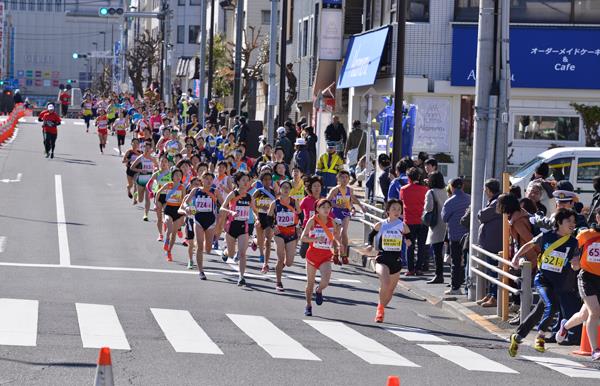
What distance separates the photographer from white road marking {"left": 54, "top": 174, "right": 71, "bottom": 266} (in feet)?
72.5

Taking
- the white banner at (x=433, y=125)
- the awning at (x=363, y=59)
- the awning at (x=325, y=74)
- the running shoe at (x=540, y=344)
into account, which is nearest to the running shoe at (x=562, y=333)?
the running shoe at (x=540, y=344)

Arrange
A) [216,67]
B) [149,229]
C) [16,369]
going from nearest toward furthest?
[16,369]
[149,229]
[216,67]

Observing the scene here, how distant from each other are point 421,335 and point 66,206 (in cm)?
1772

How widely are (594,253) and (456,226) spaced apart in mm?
5489

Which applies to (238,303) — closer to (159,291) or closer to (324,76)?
(159,291)

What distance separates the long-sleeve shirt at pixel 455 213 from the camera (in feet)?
62.1

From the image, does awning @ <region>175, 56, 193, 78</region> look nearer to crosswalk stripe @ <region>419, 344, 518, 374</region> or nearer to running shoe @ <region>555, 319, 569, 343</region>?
running shoe @ <region>555, 319, 569, 343</region>

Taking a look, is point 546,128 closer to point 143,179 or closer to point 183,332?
point 143,179

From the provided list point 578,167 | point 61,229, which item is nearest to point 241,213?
point 61,229

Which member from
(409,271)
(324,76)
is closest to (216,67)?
(324,76)

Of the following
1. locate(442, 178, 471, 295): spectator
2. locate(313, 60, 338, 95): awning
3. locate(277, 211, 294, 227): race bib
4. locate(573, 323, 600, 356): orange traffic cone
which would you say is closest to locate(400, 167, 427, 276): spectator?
locate(442, 178, 471, 295): spectator

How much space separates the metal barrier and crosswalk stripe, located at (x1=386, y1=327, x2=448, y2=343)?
1.15m

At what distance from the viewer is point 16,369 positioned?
11430 mm

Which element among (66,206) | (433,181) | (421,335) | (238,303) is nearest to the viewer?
(421,335)
